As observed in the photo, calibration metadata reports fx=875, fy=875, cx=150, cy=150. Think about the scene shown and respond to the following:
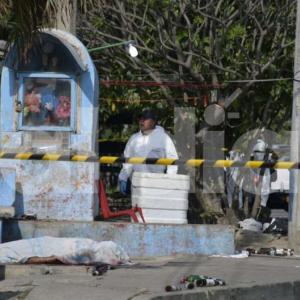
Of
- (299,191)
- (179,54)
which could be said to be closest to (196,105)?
(179,54)

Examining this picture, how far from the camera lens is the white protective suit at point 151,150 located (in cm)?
1118

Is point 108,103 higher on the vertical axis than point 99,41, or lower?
lower

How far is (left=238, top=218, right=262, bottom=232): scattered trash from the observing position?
46.8 ft

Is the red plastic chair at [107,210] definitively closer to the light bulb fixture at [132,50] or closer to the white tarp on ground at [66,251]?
the white tarp on ground at [66,251]

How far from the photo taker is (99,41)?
16.1 m

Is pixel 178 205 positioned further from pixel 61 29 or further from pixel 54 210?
pixel 61 29

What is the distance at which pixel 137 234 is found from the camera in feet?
32.6

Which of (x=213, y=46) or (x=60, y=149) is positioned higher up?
(x=213, y=46)

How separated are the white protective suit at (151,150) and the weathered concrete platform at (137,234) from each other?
51.6 inches

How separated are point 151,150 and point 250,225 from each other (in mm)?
3789

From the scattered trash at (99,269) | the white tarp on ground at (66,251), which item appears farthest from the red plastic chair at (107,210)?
the scattered trash at (99,269)

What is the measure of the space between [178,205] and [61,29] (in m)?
2.74

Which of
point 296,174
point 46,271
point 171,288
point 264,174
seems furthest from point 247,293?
point 264,174

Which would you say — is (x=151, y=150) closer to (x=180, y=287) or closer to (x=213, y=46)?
(x=180, y=287)
